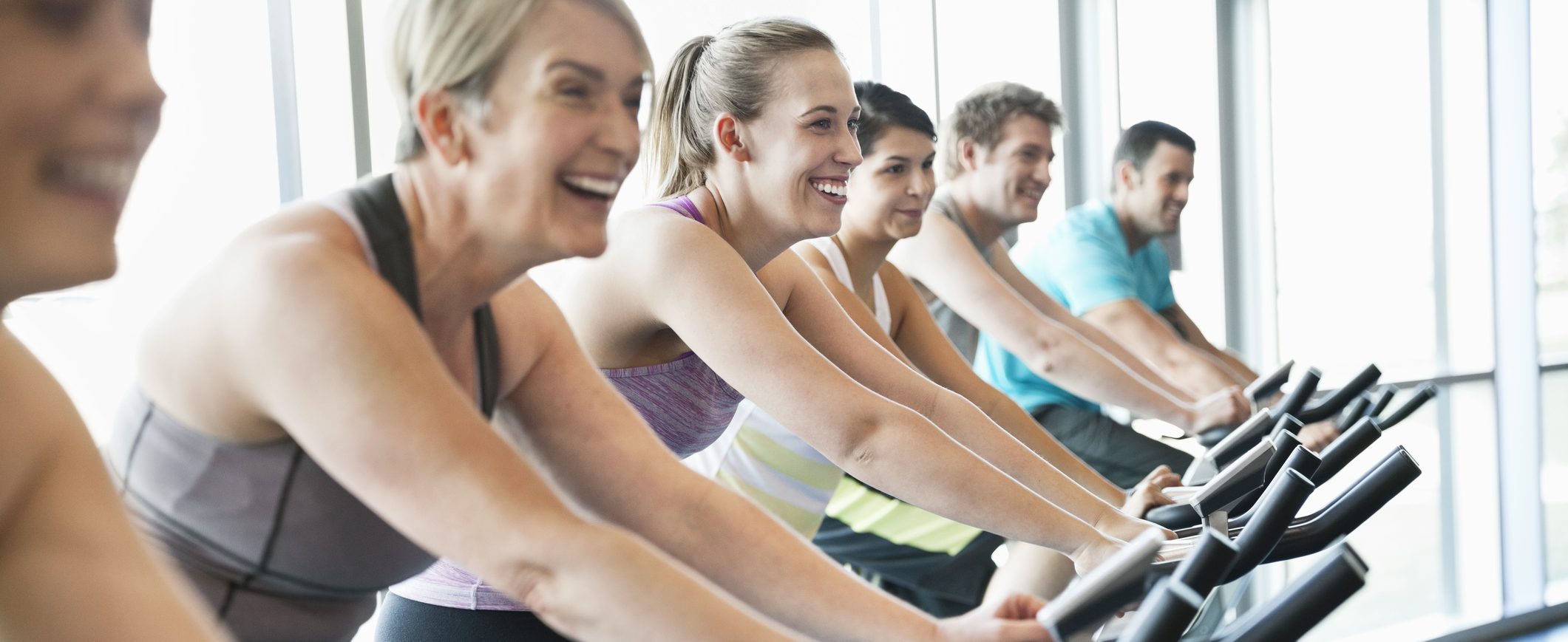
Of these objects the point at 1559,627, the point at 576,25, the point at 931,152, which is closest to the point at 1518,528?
the point at 1559,627

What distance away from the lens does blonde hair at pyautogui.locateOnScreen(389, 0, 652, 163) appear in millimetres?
1104

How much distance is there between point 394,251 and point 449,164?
0.09 meters

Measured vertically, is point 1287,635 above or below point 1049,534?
above

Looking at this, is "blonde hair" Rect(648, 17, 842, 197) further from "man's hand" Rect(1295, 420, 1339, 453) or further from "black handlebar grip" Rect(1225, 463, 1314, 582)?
"man's hand" Rect(1295, 420, 1339, 453)

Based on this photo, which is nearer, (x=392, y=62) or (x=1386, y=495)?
(x=392, y=62)

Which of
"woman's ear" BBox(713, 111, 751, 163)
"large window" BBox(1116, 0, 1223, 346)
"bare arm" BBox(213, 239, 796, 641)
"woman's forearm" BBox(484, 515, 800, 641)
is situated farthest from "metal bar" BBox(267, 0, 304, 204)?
"large window" BBox(1116, 0, 1223, 346)

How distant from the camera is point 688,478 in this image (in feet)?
4.53

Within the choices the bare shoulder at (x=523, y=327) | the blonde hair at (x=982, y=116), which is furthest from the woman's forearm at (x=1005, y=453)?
the blonde hair at (x=982, y=116)

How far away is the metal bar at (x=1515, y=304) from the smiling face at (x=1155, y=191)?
2063mm

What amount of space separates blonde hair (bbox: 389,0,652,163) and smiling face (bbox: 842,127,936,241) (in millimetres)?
1596

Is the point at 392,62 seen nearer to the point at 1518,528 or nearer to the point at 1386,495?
the point at 1386,495

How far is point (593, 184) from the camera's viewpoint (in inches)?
45.8

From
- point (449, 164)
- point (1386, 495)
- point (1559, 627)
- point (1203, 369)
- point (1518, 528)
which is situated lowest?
point (1559, 627)

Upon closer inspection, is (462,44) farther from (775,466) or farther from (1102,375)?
(1102,375)
